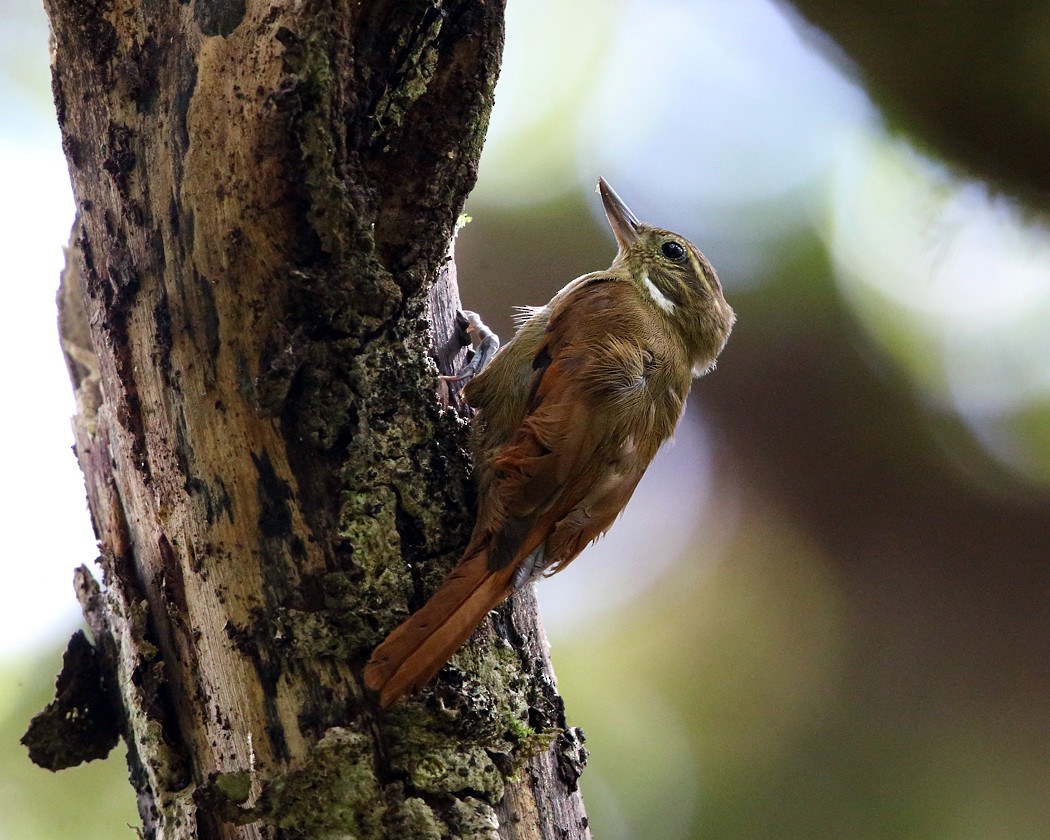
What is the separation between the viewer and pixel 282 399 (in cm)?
173

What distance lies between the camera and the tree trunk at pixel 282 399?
169 cm

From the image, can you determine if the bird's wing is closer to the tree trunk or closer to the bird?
the bird

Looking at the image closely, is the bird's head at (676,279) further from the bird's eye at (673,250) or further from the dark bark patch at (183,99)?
the dark bark patch at (183,99)

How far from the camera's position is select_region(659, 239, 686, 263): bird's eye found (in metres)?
3.42

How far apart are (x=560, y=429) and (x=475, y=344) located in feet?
1.84

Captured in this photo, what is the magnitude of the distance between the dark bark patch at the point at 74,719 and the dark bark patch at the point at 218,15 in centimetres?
139

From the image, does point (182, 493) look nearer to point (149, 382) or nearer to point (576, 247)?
point (149, 382)

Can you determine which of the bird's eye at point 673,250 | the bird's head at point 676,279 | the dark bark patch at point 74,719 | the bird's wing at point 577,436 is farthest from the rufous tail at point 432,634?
the bird's eye at point 673,250

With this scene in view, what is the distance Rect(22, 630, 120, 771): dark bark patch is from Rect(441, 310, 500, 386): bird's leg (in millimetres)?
1133

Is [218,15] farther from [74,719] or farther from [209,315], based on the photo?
[74,719]

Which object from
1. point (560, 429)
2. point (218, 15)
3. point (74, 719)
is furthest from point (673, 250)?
point (74, 719)

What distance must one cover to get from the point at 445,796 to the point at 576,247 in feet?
9.49

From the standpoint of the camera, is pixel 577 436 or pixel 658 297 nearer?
pixel 577 436

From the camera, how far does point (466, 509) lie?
2.03 m
